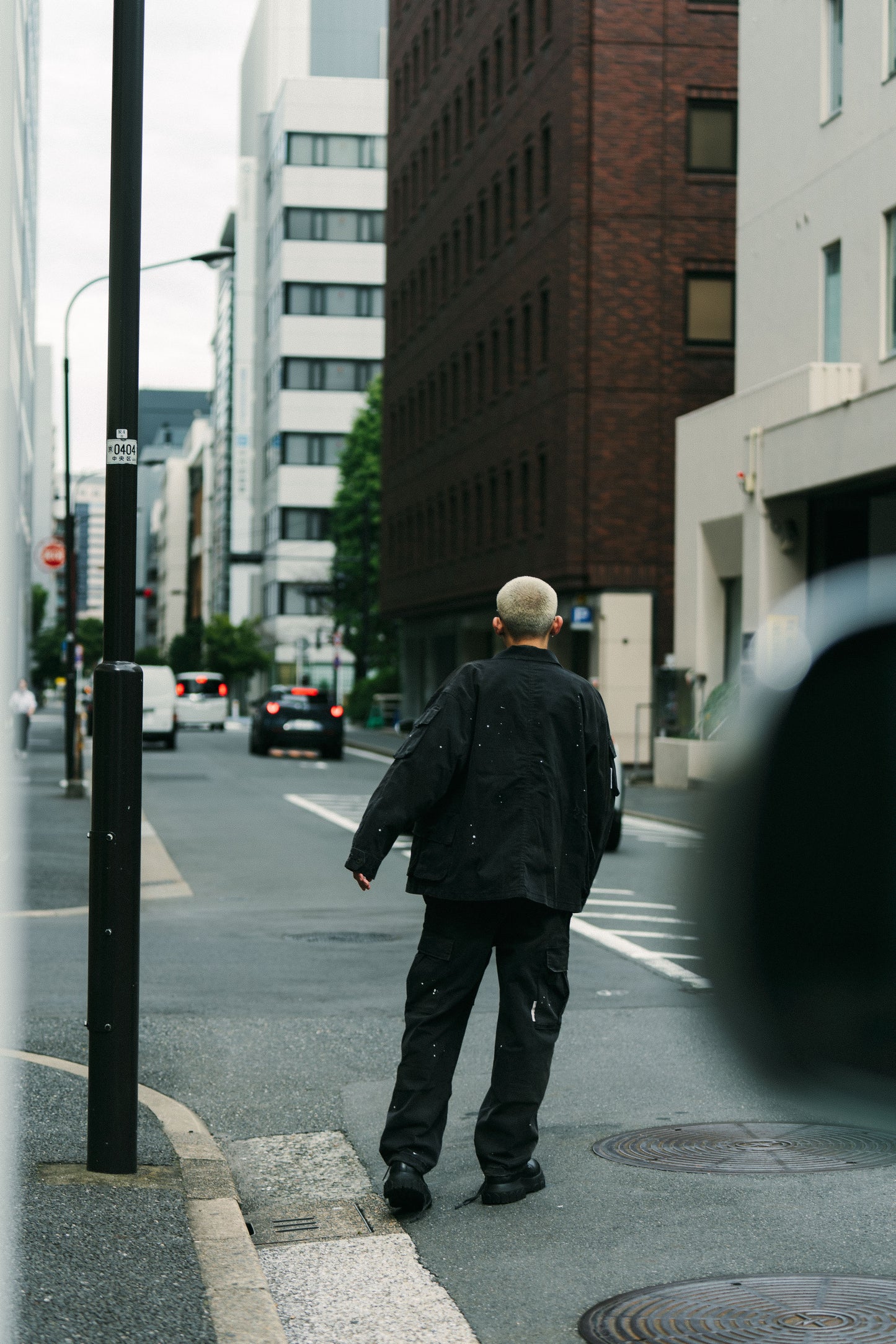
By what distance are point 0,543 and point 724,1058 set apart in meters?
11.5

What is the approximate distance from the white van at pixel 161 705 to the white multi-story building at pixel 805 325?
17.6 meters

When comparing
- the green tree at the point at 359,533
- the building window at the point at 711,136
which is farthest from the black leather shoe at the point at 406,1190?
the green tree at the point at 359,533

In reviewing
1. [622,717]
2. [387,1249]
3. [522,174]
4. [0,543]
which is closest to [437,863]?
[387,1249]

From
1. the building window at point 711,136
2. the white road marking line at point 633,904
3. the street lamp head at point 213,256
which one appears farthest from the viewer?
the building window at point 711,136

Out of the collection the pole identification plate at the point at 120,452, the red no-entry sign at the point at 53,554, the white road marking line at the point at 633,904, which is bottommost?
the white road marking line at the point at 633,904

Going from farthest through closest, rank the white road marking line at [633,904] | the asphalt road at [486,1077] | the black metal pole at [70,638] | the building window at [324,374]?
the building window at [324,374] < the black metal pole at [70,638] < the white road marking line at [633,904] < the asphalt road at [486,1077]

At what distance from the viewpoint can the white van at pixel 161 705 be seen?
1807 inches

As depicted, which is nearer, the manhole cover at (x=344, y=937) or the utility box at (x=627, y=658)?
the manhole cover at (x=344, y=937)

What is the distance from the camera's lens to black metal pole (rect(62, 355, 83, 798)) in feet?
89.9

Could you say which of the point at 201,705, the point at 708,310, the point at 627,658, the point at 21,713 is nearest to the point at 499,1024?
the point at 627,658

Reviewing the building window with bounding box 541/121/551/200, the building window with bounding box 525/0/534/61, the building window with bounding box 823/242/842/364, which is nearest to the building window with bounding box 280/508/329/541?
the building window with bounding box 525/0/534/61

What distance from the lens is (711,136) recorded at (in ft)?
131

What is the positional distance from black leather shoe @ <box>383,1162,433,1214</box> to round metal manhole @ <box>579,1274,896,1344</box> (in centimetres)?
83

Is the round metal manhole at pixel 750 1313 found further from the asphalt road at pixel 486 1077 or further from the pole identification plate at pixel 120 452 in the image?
the pole identification plate at pixel 120 452
